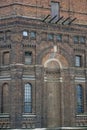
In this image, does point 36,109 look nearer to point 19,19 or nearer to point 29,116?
point 29,116

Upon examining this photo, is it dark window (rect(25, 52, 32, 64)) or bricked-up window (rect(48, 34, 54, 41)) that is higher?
bricked-up window (rect(48, 34, 54, 41))

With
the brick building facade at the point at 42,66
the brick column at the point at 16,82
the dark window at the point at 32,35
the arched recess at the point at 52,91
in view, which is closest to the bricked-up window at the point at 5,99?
the brick building facade at the point at 42,66

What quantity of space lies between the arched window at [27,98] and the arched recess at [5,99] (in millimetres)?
1518

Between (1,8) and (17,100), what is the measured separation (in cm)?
870

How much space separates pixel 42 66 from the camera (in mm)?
35875

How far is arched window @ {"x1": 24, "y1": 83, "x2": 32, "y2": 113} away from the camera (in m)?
34.9

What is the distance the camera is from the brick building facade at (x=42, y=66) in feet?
114

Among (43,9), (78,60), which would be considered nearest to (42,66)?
(78,60)

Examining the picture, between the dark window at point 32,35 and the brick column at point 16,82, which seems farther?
the dark window at point 32,35

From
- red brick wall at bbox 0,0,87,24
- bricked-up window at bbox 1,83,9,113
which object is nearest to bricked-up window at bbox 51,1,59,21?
red brick wall at bbox 0,0,87,24

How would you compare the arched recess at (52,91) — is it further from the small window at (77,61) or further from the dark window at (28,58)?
the small window at (77,61)

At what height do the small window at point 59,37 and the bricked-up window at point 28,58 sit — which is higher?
the small window at point 59,37

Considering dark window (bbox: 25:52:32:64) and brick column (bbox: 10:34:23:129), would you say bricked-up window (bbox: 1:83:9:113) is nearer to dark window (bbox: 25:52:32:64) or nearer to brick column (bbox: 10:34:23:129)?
brick column (bbox: 10:34:23:129)

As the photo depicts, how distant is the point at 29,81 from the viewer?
115 feet
